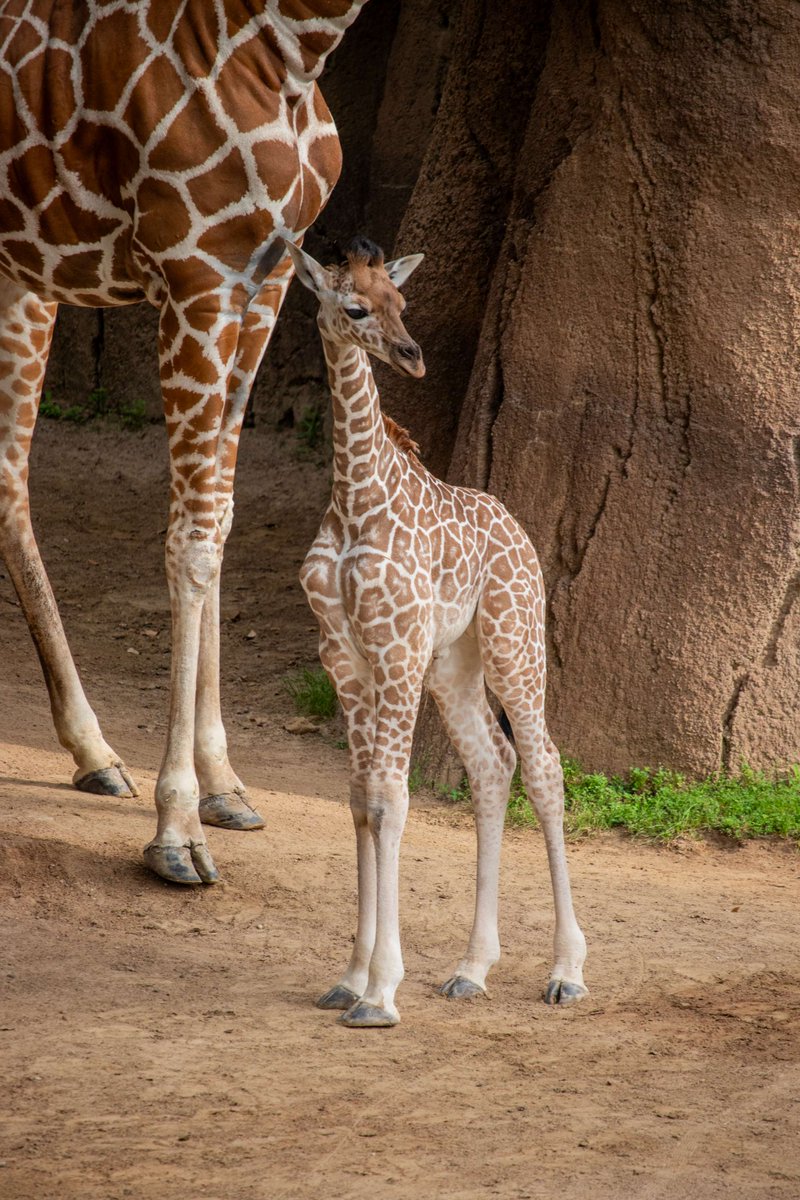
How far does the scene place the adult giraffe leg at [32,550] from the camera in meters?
6.16

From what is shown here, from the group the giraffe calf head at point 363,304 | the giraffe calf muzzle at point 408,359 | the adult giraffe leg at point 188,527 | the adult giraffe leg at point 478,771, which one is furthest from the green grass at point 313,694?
the giraffe calf muzzle at point 408,359

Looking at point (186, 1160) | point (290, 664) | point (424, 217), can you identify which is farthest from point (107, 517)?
point (186, 1160)

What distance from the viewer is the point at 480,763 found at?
492 centimetres

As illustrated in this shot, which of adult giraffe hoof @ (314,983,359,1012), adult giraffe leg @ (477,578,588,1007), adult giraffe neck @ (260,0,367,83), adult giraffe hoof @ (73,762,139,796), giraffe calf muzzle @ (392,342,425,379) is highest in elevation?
adult giraffe neck @ (260,0,367,83)

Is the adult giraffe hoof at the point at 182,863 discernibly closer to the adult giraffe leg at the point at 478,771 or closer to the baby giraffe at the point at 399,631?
the baby giraffe at the point at 399,631

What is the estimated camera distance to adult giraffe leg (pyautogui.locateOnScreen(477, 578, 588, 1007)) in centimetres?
478

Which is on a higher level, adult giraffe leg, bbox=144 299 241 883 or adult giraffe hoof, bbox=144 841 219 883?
adult giraffe leg, bbox=144 299 241 883

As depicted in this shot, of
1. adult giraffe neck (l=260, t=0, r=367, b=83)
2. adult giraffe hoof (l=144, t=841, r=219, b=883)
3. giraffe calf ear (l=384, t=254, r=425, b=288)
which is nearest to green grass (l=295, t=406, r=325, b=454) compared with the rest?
adult giraffe neck (l=260, t=0, r=367, b=83)

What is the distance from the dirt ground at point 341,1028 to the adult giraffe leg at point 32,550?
0.18m

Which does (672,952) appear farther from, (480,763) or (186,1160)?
(186,1160)

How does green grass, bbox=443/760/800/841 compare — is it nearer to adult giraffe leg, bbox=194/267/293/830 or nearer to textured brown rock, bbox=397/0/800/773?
textured brown rock, bbox=397/0/800/773

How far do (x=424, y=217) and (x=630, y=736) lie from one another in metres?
3.05

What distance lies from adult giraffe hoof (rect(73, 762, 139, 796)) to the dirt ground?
0.28 feet

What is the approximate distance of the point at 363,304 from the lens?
435 cm
